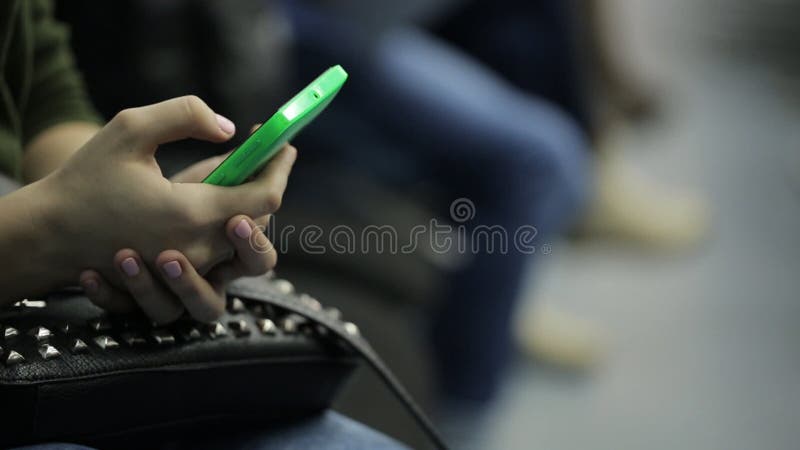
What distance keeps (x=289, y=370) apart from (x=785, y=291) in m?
1.41

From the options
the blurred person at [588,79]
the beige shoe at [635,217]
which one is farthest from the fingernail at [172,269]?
the beige shoe at [635,217]

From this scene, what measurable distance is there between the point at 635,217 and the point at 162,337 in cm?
152

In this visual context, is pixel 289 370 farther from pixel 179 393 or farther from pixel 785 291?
pixel 785 291

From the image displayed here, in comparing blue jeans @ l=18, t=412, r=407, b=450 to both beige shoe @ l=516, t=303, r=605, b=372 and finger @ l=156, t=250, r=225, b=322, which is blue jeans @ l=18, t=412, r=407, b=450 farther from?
beige shoe @ l=516, t=303, r=605, b=372

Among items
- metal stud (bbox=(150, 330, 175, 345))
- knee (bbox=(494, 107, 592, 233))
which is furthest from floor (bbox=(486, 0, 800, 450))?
metal stud (bbox=(150, 330, 175, 345))

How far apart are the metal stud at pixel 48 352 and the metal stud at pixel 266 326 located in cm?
10

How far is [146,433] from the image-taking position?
1.33ft

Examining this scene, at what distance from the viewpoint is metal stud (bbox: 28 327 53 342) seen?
0.36 m

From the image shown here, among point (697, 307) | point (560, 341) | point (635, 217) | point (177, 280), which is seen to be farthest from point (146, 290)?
point (635, 217)

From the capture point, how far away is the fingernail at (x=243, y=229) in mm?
361

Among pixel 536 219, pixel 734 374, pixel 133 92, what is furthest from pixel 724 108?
pixel 133 92

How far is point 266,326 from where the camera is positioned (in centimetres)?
43

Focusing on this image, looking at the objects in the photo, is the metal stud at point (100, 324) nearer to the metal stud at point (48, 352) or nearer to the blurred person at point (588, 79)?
the metal stud at point (48, 352)

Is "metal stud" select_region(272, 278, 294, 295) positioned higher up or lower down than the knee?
lower down
